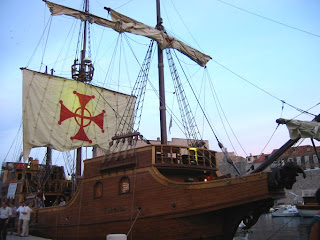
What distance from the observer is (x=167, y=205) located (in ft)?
29.7

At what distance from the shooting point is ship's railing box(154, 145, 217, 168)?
984cm

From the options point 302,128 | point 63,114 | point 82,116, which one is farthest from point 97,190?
point 82,116

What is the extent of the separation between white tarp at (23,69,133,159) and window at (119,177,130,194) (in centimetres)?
915

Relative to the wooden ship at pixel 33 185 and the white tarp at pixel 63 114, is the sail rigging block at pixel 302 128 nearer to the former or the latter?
the wooden ship at pixel 33 185

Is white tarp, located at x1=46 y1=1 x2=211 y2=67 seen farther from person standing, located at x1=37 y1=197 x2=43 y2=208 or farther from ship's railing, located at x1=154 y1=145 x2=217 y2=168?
person standing, located at x1=37 y1=197 x2=43 y2=208

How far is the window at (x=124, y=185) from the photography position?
10101 mm

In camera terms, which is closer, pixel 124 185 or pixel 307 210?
pixel 124 185

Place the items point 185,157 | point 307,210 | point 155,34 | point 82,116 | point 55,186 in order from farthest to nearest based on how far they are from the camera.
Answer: point 307,210, point 82,116, point 55,186, point 155,34, point 185,157

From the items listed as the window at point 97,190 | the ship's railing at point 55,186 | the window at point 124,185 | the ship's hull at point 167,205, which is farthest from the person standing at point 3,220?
the ship's railing at point 55,186

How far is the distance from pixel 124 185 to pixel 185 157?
2.22m

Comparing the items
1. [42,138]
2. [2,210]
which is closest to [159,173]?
[2,210]

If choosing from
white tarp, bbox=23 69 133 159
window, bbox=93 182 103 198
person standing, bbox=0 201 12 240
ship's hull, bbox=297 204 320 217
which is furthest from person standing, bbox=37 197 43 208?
ship's hull, bbox=297 204 320 217

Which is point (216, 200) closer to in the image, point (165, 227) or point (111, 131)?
point (165, 227)

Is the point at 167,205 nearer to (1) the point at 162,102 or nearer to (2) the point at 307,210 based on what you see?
(1) the point at 162,102
